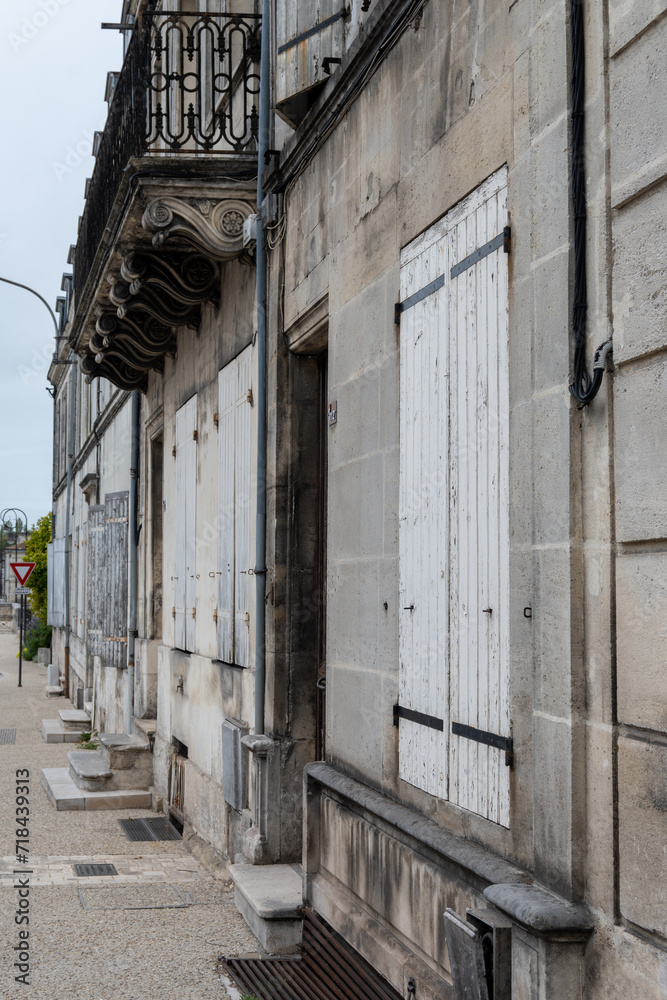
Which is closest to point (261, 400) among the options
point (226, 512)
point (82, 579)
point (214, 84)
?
point (226, 512)

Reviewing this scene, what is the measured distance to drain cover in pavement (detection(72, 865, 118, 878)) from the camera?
7.78 m

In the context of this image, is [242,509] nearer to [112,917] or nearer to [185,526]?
[185,526]

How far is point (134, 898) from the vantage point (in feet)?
23.1

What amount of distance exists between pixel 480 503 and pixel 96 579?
1224cm

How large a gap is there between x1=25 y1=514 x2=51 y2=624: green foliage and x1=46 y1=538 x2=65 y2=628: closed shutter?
21.7ft

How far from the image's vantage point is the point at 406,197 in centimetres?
462

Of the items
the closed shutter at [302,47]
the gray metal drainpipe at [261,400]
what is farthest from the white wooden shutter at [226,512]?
the closed shutter at [302,47]

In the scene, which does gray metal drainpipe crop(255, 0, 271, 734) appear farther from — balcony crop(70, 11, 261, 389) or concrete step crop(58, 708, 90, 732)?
concrete step crop(58, 708, 90, 732)

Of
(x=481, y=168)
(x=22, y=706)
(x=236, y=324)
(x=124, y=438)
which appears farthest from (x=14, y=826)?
(x=22, y=706)

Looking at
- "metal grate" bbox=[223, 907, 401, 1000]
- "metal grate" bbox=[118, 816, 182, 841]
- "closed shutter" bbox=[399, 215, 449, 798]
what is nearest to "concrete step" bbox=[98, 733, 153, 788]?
"metal grate" bbox=[118, 816, 182, 841]

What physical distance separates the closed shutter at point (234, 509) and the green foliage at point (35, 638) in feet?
81.7

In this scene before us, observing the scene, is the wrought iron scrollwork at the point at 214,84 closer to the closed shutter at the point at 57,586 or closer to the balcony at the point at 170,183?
the balcony at the point at 170,183

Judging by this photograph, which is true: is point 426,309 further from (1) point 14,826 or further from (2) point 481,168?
(1) point 14,826

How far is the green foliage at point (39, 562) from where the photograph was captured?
105ft
